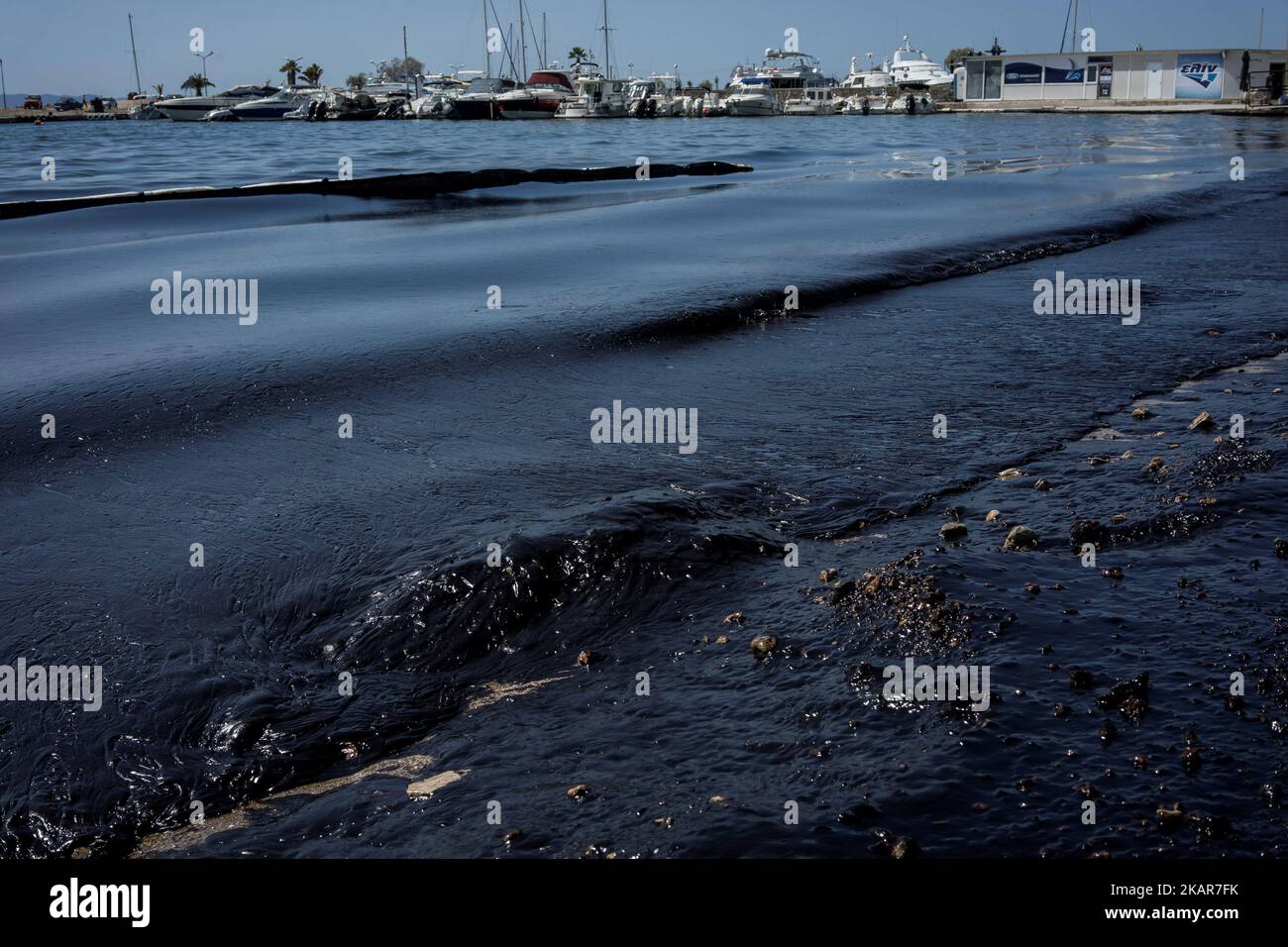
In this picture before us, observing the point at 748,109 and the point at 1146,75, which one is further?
the point at 748,109

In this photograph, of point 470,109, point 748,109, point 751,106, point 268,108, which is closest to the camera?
point 470,109

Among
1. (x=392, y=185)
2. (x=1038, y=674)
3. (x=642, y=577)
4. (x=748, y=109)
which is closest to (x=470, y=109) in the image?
(x=748, y=109)

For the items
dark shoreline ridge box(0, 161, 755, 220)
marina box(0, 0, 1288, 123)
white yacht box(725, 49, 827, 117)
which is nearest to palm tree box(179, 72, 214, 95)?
marina box(0, 0, 1288, 123)

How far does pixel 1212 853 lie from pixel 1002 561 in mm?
1908

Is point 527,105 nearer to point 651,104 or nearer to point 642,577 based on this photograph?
point 651,104

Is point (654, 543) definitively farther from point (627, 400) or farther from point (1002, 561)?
point (627, 400)

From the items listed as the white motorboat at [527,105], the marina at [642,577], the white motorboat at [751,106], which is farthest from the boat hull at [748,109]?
the marina at [642,577]

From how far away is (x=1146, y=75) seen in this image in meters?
77.7

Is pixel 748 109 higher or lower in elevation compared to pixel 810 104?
lower

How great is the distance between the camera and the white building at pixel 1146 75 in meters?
75.2

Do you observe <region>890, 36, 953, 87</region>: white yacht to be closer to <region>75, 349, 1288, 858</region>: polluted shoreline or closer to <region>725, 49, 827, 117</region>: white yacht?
<region>725, 49, 827, 117</region>: white yacht

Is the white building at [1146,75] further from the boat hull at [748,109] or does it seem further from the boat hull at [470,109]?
the boat hull at [470,109]

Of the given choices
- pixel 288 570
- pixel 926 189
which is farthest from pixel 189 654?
pixel 926 189
